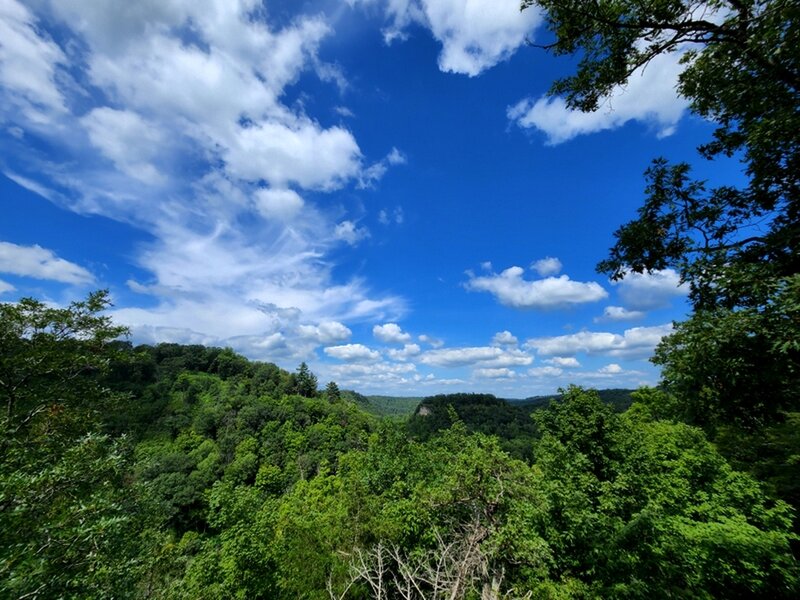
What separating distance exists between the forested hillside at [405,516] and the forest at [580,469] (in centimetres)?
8

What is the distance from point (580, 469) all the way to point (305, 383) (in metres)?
93.8

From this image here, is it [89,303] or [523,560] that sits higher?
[89,303]

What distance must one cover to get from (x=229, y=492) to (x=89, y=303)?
1247 centimetres

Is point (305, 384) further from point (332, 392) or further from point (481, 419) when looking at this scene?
point (481, 419)

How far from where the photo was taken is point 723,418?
5.54 m

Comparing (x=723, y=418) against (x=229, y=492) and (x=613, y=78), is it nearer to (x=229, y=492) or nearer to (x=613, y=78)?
(x=613, y=78)

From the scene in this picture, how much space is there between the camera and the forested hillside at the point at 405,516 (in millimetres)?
6934

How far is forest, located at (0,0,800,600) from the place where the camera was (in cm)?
486

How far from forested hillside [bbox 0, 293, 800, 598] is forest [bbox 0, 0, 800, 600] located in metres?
0.08

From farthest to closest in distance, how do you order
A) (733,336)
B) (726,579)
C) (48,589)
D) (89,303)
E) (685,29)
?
(89,303)
(726,579)
(48,589)
(685,29)
(733,336)

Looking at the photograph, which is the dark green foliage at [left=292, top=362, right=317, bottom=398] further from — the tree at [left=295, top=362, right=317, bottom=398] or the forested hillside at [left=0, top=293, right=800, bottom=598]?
the forested hillside at [left=0, top=293, right=800, bottom=598]

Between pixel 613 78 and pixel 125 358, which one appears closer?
pixel 613 78

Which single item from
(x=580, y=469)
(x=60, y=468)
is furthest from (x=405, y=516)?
(x=60, y=468)

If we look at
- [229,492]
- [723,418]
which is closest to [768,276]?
[723,418]
